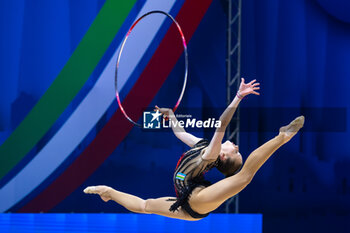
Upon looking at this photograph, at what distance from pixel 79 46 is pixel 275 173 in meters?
2.77

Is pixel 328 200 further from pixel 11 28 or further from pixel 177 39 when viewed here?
pixel 11 28

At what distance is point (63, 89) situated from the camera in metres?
6.26

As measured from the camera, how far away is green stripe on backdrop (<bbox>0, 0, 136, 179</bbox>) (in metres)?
6.25

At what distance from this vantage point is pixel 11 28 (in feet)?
20.9

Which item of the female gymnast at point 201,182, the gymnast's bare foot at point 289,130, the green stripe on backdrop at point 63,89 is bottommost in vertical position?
the female gymnast at point 201,182

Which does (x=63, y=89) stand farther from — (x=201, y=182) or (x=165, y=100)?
(x=201, y=182)

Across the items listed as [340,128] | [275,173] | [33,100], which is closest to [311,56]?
[340,128]

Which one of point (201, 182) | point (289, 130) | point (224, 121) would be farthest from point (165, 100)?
point (289, 130)

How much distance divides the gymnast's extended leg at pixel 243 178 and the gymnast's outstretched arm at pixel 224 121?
225mm

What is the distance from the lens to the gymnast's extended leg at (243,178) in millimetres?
3261

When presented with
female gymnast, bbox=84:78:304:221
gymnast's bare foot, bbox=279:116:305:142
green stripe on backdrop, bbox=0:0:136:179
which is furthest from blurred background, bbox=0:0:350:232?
gymnast's bare foot, bbox=279:116:305:142

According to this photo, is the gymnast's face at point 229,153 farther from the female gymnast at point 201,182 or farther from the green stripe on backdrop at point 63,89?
the green stripe on backdrop at point 63,89

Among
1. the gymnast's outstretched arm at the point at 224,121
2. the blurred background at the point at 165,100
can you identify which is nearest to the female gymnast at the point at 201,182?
the gymnast's outstretched arm at the point at 224,121

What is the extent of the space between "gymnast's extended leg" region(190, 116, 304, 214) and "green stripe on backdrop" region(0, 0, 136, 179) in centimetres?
300
